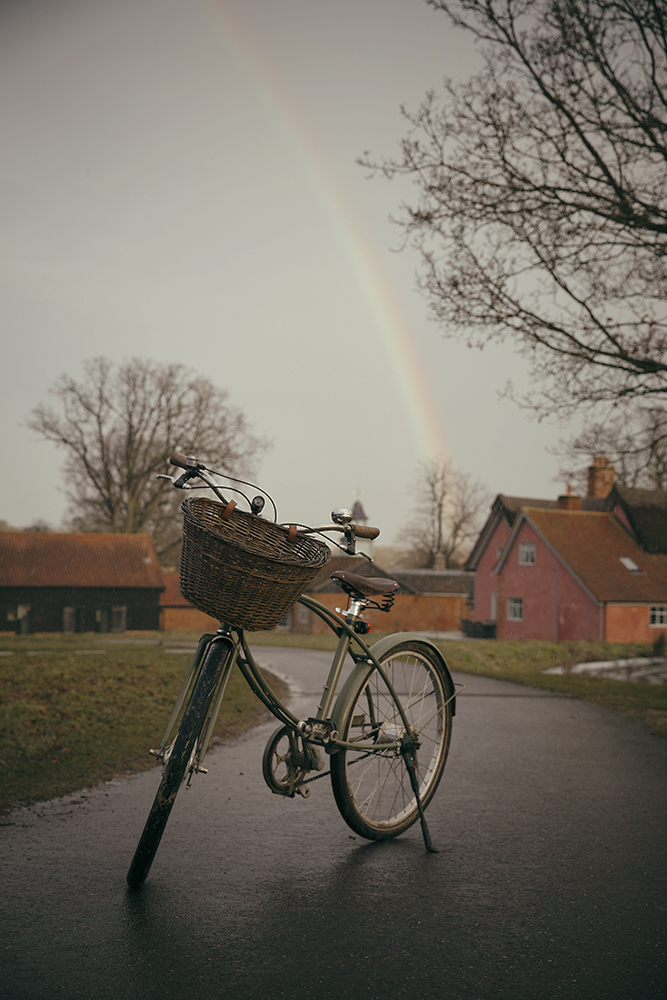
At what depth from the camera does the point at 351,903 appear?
317cm

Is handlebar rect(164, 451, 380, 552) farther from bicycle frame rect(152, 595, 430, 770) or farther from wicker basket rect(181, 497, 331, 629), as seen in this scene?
bicycle frame rect(152, 595, 430, 770)

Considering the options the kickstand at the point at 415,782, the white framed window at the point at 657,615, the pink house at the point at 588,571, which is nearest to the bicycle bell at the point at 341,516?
the kickstand at the point at 415,782

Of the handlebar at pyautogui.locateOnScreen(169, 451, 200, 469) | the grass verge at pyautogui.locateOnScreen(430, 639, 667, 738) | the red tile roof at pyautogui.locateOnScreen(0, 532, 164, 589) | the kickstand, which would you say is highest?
the red tile roof at pyautogui.locateOnScreen(0, 532, 164, 589)

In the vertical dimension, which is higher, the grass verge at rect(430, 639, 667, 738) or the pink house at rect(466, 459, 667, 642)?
the pink house at rect(466, 459, 667, 642)

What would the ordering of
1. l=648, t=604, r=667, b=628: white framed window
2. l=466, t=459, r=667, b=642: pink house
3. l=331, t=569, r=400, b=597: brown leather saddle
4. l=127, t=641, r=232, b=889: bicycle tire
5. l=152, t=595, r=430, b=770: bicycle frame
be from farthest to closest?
l=648, t=604, r=667, b=628: white framed window
l=466, t=459, r=667, b=642: pink house
l=331, t=569, r=400, b=597: brown leather saddle
l=152, t=595, r=430, b=770: bicycle frame
l=127, t=641, r=232, b=889: bicycle tire

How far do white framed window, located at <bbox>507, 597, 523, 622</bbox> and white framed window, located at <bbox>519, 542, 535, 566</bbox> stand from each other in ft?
6.12

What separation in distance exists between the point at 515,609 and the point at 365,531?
128 feet

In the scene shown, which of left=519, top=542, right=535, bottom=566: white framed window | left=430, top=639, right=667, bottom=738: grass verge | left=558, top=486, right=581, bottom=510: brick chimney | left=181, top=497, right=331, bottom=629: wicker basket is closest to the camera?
left=181, top=497, right=331, bottom=629: wicker basket

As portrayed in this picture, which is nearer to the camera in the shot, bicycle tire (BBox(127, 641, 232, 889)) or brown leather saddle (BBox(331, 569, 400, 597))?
bicycle tire (BBox(127, 641, 232, 889))

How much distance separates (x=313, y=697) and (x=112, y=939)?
6.94 metres

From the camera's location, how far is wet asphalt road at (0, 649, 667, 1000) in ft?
8.32

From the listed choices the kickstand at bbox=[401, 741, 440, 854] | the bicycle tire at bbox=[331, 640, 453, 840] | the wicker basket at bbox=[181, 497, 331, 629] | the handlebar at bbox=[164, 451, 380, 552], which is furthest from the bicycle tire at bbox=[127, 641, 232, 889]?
the kickstand at bbox=[401, 741, 440, 854]

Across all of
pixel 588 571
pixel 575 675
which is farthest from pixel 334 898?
pixel 588 571

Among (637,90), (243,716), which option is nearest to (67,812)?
(243,716)
